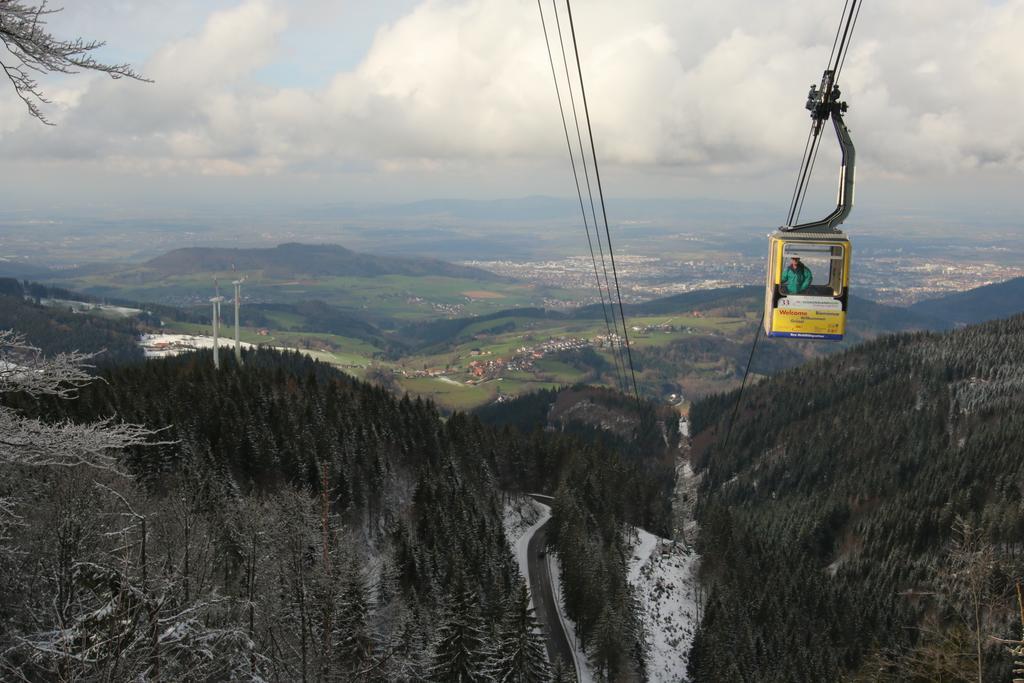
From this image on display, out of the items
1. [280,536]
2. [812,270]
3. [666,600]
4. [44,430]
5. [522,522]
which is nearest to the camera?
[44,430]

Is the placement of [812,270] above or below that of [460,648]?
above

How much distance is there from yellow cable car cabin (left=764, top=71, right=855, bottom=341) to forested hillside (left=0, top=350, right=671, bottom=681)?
1361 cm

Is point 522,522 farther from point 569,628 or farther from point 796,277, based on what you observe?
point 796,277

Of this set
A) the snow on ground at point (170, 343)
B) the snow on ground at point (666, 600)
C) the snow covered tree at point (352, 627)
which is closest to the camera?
the snow covered tree at point (352, 627)

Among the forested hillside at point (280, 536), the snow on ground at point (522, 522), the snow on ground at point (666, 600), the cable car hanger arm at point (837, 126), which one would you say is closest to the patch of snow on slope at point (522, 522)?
the snow on ground at point (522, 522)

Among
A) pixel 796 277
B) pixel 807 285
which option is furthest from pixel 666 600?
pixel 796 277

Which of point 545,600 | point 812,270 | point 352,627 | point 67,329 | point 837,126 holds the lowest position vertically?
point 545,600

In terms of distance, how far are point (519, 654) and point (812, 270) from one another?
2145 cm

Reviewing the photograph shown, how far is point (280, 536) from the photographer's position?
29.9 meters

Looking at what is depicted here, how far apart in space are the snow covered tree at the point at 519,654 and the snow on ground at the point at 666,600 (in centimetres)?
2016

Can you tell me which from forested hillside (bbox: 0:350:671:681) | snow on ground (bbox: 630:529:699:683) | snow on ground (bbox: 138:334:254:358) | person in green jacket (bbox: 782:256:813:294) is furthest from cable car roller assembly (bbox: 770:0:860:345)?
snow on ground (bbox: 138:334:254:358)

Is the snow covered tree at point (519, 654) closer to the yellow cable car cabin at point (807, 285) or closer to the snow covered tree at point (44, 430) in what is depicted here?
the yellow cable car cabin at point (807, 285)

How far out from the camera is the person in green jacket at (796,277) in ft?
55.2

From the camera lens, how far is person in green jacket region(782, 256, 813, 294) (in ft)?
55.2
